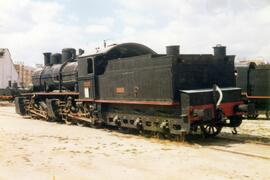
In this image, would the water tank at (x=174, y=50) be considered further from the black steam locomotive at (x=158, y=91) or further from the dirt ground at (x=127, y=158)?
the dirt ground at (x=127, y=158)

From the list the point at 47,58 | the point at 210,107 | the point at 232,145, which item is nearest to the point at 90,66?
the point at 210,107

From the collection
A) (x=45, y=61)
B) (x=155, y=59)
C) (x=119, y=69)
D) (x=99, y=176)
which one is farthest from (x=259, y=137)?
(x=45, y=61)

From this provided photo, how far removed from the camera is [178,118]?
33.1 ft

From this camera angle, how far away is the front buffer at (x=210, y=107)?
Result: 967cm

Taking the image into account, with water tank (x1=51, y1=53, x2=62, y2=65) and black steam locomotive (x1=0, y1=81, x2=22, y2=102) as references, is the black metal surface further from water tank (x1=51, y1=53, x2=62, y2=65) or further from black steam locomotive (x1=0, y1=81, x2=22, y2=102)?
black steam locomotive (x1=0, y1=81, x2=22, y2=102)

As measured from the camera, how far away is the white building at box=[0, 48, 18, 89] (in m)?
52.2

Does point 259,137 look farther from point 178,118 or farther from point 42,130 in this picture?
point 42,130

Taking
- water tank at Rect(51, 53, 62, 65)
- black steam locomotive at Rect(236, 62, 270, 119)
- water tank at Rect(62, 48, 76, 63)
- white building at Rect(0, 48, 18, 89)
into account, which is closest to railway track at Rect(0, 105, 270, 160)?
black steam locomotive at Rect(236, 62, 270, 119)

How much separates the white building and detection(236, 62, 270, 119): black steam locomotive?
133 feet

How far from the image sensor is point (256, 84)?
1755cm

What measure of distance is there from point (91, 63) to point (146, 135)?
3.50 m

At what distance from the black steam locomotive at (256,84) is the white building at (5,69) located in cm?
4062

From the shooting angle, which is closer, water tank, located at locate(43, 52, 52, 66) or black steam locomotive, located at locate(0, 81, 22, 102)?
water tank, located at locate(43, 52, 52, 66)

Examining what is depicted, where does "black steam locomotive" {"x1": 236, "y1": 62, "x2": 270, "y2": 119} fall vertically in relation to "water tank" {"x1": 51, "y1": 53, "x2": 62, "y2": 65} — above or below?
below
